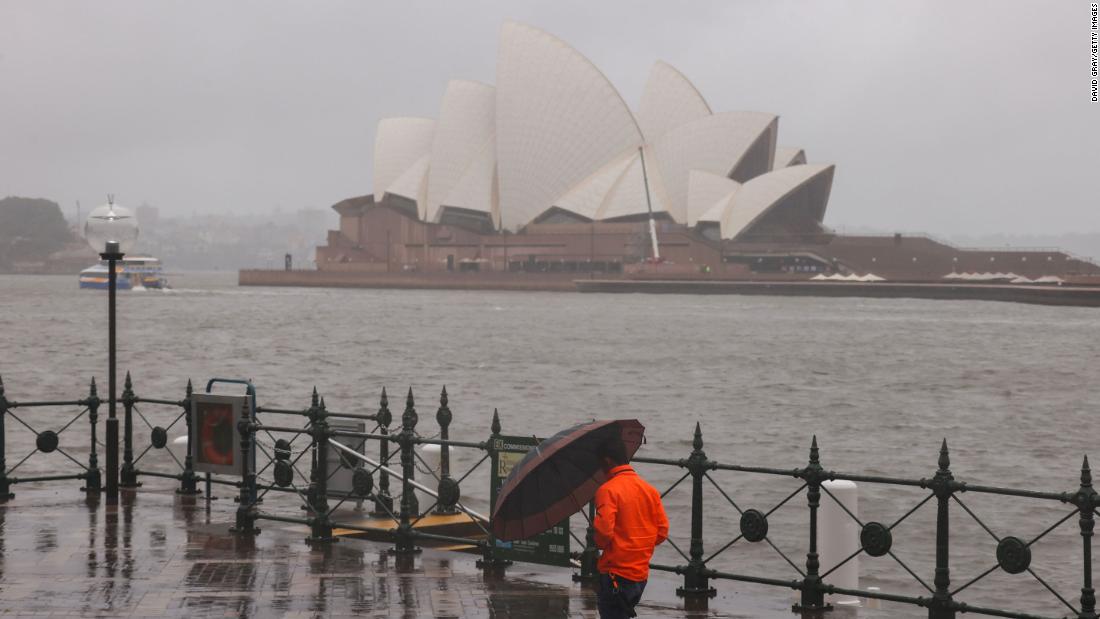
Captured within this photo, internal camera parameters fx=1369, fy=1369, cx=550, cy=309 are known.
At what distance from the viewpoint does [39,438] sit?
1420 centimetres

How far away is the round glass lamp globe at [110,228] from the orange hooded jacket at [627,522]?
8.32m

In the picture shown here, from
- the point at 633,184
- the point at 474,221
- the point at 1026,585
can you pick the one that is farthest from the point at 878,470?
the point at 474,221

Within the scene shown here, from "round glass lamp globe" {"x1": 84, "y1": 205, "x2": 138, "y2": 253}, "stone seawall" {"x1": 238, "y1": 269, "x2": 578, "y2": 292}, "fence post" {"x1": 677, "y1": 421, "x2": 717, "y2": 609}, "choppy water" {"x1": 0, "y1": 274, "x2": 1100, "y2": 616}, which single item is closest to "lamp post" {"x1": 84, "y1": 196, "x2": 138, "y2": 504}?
"round glass lamp globe" {"x1": 84, "y1": 205, "x2": 138, "y2": 253}

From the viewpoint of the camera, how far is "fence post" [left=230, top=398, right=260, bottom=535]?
1191 cm

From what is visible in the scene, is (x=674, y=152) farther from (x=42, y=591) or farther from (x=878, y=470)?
(x=42, y=591)

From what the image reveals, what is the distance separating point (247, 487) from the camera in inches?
471

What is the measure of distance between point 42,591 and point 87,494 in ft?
14.8

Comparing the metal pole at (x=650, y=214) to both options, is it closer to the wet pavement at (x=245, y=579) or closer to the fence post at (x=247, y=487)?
the fence post at (x=247, y=487)

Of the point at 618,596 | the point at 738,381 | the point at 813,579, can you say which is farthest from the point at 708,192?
the point at 618,596

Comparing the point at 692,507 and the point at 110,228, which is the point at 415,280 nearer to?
the point at 110,228

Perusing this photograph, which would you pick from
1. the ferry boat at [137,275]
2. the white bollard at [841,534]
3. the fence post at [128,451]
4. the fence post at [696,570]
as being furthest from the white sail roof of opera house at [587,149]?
the fence post at [696,570]

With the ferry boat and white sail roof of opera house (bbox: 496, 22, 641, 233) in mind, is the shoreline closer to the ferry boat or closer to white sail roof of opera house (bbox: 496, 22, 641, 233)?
white sail roof of opera house (bbox: 496, 22, 641, 233)

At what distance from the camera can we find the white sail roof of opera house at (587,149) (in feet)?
385

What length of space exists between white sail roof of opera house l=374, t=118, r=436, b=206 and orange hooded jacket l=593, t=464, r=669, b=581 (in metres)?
135
